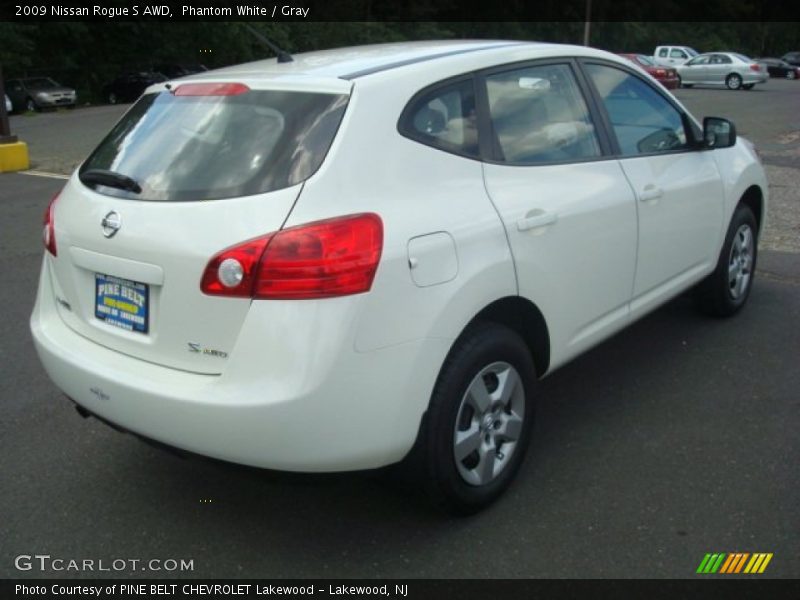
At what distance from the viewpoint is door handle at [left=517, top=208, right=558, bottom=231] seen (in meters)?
3.13

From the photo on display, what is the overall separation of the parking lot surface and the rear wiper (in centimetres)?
107

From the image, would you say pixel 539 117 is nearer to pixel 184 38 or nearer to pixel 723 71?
pixel 723 71

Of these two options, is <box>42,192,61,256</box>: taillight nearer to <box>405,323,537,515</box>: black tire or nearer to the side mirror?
<box>405,323,537,515</box>: black tire

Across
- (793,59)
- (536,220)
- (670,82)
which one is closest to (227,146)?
(536,220)

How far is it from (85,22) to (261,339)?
127ft

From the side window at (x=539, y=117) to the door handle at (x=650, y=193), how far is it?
325mm

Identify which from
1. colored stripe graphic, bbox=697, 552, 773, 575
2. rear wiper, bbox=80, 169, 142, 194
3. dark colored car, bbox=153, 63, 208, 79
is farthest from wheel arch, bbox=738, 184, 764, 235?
dark colored car, bbox=153, 63, 208, 79

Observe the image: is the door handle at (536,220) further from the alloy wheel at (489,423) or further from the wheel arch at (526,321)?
the alloy wheel at (489,423)

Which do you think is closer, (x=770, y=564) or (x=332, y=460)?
(x=332, y=460)

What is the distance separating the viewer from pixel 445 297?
2.75 metres

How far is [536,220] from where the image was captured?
126 inches

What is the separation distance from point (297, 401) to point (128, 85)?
3496 centimetres

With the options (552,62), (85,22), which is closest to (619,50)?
(85,22)
